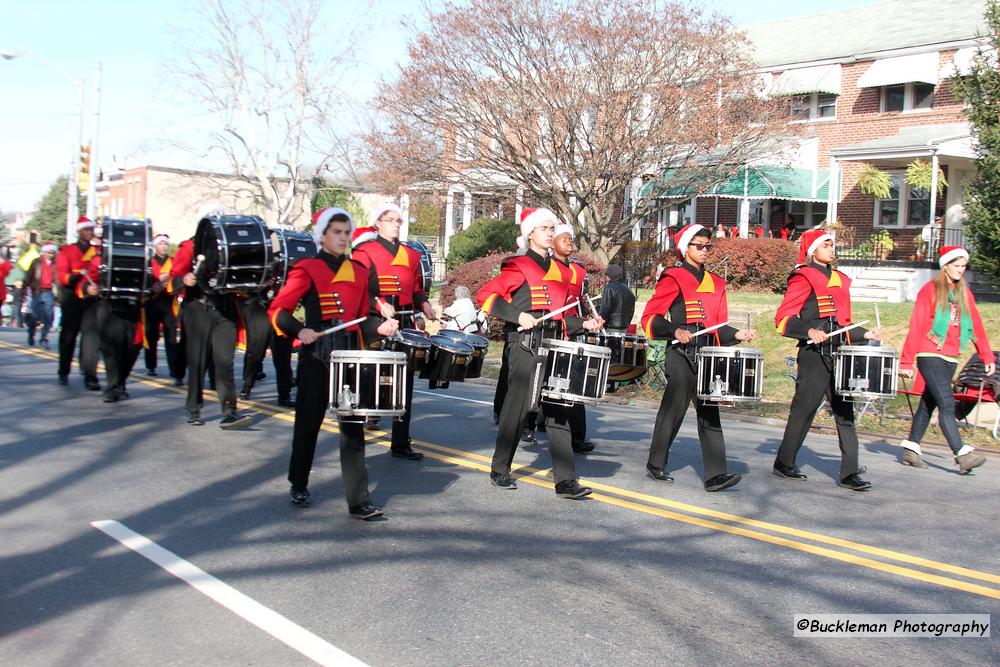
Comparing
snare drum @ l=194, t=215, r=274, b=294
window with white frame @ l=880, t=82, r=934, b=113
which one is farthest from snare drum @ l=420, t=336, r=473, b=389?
window with white frame @ l=880, t=82, r=934, b=113

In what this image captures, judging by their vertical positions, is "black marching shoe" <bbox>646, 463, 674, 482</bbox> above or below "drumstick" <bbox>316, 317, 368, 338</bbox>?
below

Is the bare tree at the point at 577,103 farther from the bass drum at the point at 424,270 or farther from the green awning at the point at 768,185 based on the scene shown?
the bass drum at the point at 424,270

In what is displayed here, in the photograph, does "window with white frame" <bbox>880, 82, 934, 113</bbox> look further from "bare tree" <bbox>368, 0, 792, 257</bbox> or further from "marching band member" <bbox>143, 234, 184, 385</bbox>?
"marching band member" <bbox>143, 234, 184, 385</bbox>

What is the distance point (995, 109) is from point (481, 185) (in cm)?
1283

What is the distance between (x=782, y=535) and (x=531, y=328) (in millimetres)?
2290

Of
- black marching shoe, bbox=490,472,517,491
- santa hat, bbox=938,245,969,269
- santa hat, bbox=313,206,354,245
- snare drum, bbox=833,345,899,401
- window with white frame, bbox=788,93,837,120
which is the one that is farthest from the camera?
window with white frame, bbox=788,93,837,120

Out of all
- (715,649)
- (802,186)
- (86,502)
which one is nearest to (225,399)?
(86,502)

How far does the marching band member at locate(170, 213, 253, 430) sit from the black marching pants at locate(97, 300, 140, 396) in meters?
2.07

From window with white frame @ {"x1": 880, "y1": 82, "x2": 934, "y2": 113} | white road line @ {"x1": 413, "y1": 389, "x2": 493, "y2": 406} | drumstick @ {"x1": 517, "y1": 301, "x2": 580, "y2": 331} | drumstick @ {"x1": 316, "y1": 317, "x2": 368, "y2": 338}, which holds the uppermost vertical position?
window with white frame @ {"x1": 880, "y1": 82, "x2": 934, "y2": 113}

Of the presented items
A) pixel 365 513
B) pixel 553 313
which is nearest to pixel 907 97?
pixel 553 313

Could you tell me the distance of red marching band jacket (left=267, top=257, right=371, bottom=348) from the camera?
7.19 m

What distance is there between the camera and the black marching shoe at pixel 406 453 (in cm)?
948

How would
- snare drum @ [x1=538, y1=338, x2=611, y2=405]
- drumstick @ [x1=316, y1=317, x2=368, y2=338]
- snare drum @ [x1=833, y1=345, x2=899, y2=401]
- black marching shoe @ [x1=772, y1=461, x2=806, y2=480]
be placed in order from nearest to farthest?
1. drumstick @ [x1=316, y1=317, x2=368, y2=338]
2. snare drum @ [x1=538, y1=338, x2=611, y2=405]
3. snare drum @ [x1=833, y1=345, x2=899, y2=401]
4. black marching shoe @ [x1=772, y1=461, x2=806, y2=480]

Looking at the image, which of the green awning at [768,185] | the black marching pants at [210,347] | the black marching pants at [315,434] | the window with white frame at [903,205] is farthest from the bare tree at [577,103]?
the black marching pants at [315,434]
